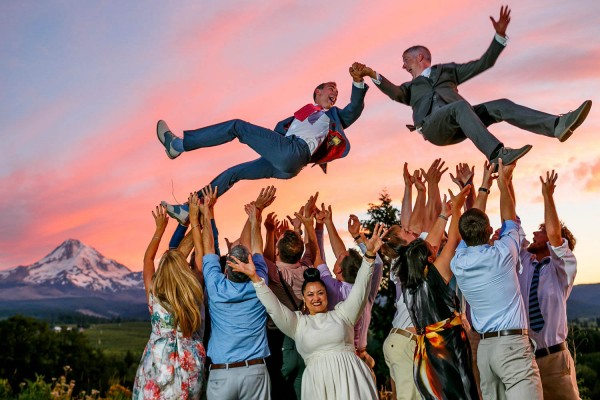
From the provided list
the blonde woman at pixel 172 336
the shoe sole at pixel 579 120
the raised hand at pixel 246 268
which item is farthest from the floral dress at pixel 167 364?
the shoe sole at pixel 579 120

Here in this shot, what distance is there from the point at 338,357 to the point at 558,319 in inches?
83.3

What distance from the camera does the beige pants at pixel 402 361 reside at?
693 centimetres

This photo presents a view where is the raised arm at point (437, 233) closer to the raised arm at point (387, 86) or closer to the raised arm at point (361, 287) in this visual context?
the raised arm at point (361, 287)

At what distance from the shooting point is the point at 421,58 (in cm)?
799

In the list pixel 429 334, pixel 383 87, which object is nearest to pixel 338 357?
pixel 429 334

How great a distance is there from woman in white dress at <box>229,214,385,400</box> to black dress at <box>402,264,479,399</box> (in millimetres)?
469

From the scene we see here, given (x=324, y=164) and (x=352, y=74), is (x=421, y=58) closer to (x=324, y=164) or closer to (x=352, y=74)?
(x=352, y=74)

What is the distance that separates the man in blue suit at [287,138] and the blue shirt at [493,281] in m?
2.15

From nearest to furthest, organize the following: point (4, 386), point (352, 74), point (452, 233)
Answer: point (452, 233)
point (352, 74)
point (4, 386)

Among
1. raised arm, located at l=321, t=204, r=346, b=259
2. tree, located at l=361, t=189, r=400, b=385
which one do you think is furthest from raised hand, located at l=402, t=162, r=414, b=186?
tree, located at l=361, t=189, r=400, b=385

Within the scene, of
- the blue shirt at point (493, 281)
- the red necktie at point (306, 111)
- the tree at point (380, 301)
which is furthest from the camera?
the tree at point (380, 301)

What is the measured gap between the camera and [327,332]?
5945 mm

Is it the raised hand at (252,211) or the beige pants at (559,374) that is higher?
the raised hand at (252,211)

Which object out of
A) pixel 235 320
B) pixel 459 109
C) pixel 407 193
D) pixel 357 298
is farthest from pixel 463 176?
pixel 235 320
